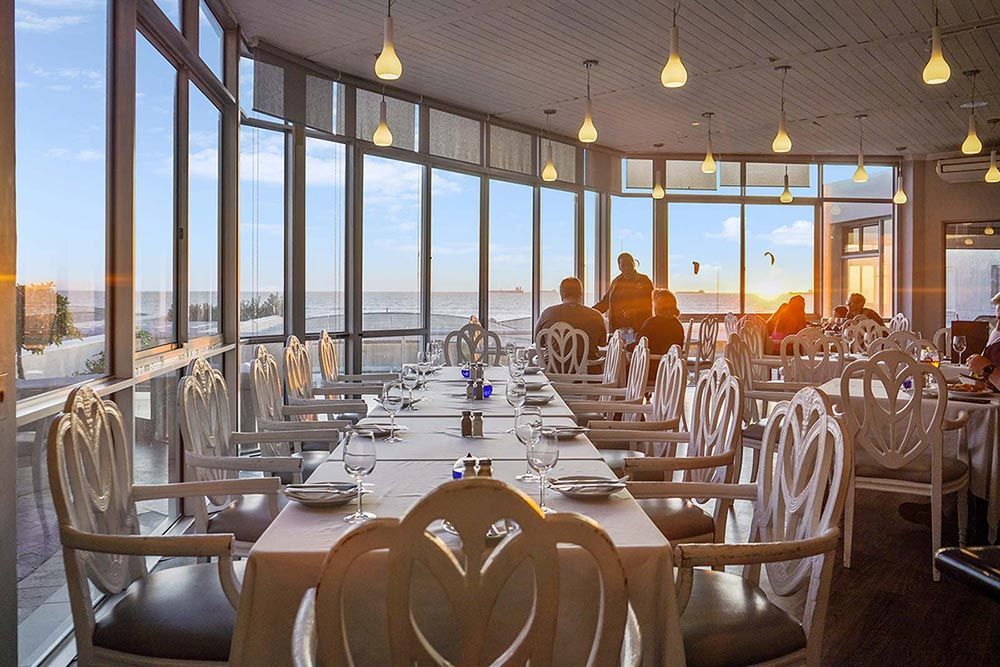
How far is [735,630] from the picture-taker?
6.40 feet

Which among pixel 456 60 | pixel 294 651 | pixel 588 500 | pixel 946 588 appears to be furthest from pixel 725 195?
pixel 294 651

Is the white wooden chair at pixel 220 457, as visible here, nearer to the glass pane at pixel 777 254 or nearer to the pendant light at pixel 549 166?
the pendant light at pixel 549 166

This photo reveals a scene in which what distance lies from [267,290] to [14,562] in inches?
177

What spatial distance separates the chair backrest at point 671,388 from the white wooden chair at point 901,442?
2.73 ft

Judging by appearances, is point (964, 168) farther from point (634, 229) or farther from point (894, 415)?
point (894, 415)

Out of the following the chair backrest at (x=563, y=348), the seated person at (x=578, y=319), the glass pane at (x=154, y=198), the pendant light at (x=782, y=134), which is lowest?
the chair backrest at (x=563, y=348)

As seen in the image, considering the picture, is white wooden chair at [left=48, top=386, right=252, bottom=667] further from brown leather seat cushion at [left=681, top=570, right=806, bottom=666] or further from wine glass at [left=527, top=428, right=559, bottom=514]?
brown leather seat cushion at [left=681, top=570, right=806, bottom=666]

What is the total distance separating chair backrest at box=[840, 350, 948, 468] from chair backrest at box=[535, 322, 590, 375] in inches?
105

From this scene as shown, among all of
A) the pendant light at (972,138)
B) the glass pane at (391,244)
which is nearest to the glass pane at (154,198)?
the glass pane at (391,244)

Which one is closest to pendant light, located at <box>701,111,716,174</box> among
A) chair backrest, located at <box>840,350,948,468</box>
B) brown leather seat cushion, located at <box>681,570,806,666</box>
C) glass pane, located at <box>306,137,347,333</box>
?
glass pane, located at <box>306,137,347,333</box>

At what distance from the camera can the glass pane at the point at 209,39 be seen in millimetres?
5281

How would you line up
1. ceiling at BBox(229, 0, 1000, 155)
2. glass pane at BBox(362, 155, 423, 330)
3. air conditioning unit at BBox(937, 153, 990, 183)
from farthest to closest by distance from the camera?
1. air conditioning unit at BBox(937, 153, 990, 183)
2. glass pane at BBox(362, 155, 423, 330)
3. ceiling at BBox(229, 0, 1000, 155)

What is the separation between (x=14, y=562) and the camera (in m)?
2.44

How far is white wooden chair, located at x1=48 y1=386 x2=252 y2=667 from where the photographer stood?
74.9 inches
